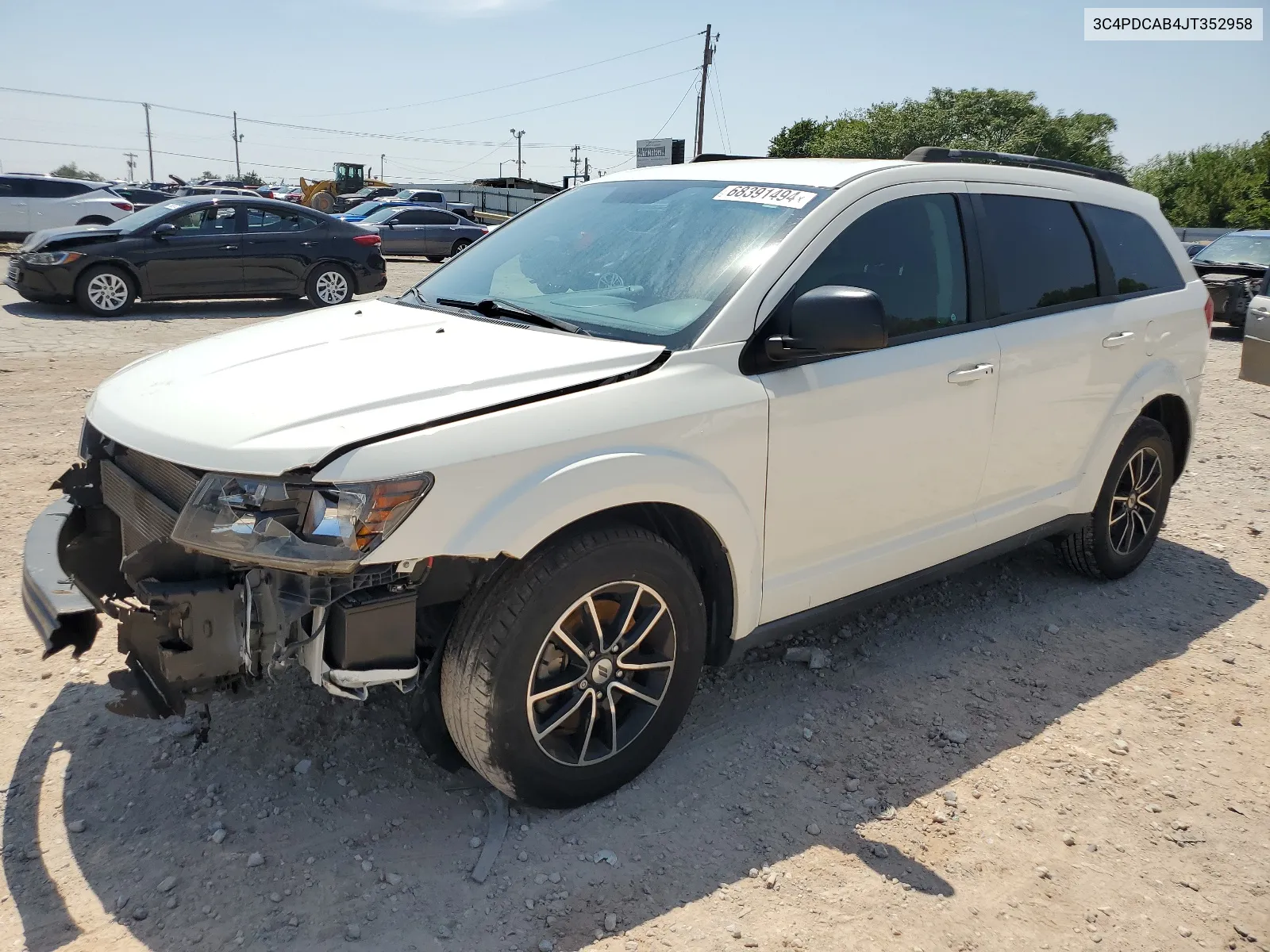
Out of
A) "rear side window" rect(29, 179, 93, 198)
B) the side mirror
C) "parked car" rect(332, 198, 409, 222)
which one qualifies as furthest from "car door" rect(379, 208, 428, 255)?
the side mirror

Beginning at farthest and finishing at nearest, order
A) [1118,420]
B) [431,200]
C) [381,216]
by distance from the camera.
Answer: [431,200] < [381,216] < [1118,420]

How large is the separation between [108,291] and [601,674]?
11798 millimetres

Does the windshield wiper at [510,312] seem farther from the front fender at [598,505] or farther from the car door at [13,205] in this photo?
the car door at [13,205]

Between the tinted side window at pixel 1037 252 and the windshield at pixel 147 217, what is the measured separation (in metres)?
11.7

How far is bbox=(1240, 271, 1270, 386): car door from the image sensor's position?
8.13m

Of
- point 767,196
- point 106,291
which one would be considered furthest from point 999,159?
point 106,291

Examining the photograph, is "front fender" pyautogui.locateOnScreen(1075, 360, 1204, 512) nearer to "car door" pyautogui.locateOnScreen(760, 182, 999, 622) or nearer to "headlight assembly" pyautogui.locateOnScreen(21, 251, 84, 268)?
"car door" pyautogui.locateOnScreen(760, 182, 999, 622)

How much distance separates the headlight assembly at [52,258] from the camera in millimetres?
12062

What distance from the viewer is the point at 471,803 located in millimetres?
3059

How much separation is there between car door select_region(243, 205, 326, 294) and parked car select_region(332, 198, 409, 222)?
1012cm

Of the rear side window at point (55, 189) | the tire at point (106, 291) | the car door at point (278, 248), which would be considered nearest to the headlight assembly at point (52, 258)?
the tire at point (106, 291)

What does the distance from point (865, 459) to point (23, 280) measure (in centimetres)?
1224

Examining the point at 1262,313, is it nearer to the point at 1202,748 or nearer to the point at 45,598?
the point at 1202,748

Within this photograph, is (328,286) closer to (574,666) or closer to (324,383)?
(324,383)
